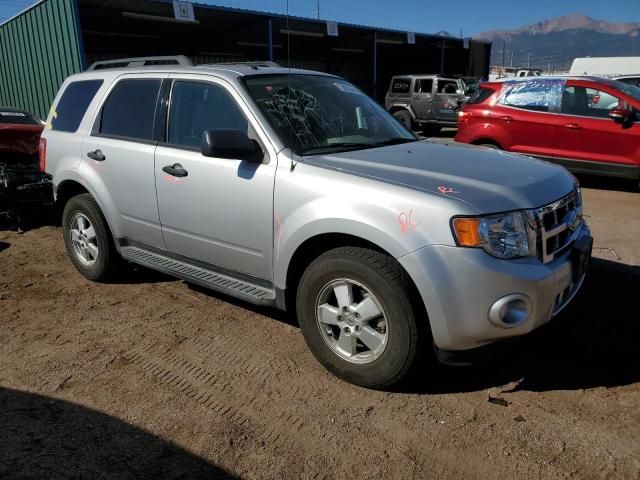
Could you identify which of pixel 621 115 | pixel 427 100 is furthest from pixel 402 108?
pixel 621 115

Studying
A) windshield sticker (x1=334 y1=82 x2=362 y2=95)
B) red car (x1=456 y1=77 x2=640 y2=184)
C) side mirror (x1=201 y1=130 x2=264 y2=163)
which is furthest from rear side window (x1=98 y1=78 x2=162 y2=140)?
red car (x1=456 y1=77 x2=640 y2=184)

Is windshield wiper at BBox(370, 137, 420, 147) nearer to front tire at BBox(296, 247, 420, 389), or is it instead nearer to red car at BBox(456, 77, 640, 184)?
front tire at BBox(296, 247, 420, 389)

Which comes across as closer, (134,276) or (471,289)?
(471,289)

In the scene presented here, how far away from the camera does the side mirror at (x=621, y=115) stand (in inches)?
302

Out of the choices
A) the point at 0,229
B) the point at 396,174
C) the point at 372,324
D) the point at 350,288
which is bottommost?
the point at 0,229

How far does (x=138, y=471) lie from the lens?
2.42m

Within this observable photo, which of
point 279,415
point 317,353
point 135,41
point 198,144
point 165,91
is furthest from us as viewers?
point 135,41

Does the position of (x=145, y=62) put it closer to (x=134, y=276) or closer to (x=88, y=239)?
(x=88, y=239)

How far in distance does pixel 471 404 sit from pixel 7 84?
15426 mm

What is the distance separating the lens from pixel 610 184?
8.85 metres

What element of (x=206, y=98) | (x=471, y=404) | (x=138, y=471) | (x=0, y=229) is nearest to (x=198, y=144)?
(x=206, y=98)

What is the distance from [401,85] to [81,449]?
16.7 m

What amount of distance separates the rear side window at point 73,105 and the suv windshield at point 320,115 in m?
Result: 1.87

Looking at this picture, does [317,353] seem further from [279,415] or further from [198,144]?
[198,144]
